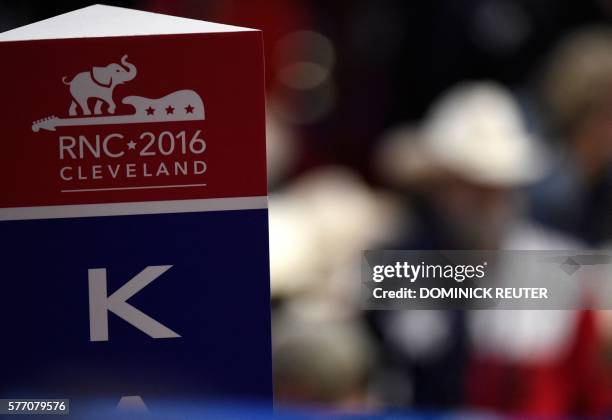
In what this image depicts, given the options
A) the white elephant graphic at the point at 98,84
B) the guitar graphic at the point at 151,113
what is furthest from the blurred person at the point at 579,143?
the white elephant graphic at the point at 98,84

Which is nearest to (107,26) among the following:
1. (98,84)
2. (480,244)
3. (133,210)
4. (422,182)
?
(98,84)

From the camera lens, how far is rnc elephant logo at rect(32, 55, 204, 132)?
4.14 feet

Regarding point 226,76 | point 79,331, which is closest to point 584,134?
point 226,76

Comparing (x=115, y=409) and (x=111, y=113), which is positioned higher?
(x=111, y=113)

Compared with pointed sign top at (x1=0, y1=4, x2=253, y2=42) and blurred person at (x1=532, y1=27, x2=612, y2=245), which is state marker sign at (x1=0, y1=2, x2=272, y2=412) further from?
blurred person at (x1=532, y1=27, x2=612, y2=245)

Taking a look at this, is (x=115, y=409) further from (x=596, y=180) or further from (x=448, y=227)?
(x=596, y=180)

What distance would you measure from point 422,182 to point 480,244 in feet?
0.53

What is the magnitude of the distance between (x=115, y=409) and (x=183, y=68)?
0.67 m

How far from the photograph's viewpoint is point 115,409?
1.29m

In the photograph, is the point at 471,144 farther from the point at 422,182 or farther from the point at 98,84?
the point at 98,84

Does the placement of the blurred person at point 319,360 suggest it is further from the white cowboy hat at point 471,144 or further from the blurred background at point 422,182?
the white cowboy hat at point 471,144

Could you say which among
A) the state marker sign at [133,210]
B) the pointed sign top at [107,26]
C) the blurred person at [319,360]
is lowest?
the blurred person at [319,360]

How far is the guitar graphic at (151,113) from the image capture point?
126 centimetres

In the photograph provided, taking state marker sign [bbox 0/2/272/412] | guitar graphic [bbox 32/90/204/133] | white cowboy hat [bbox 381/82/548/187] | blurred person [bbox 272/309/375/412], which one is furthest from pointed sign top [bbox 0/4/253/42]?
blurred person [bbox 272/309/375/412]
